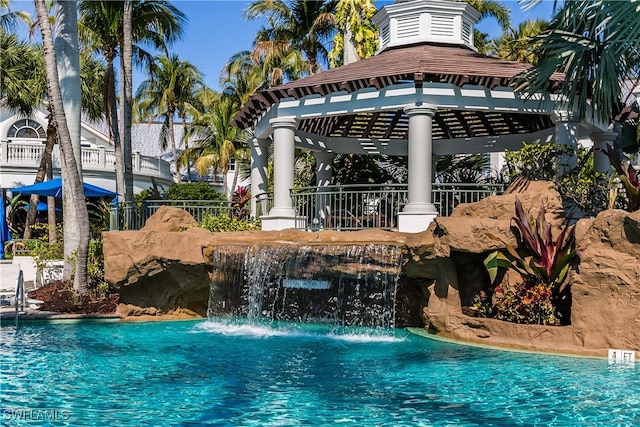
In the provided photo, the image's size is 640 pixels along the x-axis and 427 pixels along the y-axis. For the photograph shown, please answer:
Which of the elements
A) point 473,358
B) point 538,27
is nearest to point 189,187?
point 538,27

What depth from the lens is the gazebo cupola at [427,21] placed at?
715 inches

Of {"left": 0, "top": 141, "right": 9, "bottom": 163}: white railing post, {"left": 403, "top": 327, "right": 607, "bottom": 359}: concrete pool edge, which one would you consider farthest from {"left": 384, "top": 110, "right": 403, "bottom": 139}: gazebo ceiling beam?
{"left": 0, "top": 141, "right": 9, "bottom": 163}: white railing post

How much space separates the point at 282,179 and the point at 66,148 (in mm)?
5150

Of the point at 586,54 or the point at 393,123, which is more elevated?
the point at 393,123

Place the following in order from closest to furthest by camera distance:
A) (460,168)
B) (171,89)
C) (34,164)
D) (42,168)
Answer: (460,168) → (42,168) → (34,164) → (171,89)

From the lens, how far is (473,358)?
10359 millimetres

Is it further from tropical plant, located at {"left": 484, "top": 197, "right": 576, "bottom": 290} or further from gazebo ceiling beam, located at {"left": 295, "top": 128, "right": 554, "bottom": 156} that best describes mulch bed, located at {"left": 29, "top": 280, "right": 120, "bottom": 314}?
tropical plant, located at {"left": 484, "top": 197, "right": 576, "bottom": 290}

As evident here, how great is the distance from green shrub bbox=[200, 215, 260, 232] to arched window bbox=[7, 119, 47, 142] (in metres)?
28.2

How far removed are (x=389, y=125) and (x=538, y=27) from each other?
468 inches

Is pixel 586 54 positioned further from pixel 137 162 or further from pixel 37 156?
pixel 37 156

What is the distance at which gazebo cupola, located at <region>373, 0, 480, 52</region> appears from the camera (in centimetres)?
1816

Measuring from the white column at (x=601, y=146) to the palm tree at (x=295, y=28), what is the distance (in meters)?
15.2

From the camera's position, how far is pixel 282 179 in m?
16.3

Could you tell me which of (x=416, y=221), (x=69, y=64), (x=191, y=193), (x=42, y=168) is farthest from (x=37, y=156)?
(x=416, y=221)
